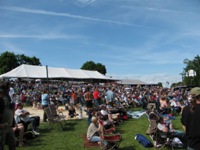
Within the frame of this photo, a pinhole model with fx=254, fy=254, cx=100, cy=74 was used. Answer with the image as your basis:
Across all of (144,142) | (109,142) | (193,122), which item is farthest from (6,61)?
(193,122)

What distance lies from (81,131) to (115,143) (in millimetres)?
3148

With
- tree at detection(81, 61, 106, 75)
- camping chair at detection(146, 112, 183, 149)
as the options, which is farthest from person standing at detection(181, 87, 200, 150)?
tree at detection(81, 61, 106, 75)

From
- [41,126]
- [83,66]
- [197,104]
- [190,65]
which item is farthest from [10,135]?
[83,66]

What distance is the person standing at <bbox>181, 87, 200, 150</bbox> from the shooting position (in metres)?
3.03

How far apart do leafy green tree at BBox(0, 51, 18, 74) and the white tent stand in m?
35.6

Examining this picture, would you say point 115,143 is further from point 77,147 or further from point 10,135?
point 10,135

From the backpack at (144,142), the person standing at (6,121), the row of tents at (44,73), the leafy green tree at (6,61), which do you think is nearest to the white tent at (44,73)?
the row of tents at (44,73)

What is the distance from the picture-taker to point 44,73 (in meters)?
32.3

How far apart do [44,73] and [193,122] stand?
30.3 metres

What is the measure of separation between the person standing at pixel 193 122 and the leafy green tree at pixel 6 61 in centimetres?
7001

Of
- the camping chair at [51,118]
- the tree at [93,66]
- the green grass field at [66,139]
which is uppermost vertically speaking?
the tree at [93,66]

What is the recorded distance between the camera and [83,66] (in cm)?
9112

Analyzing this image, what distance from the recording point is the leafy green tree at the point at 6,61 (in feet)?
225

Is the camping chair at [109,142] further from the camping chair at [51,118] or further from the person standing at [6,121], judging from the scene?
the camping chair at [51,118]
